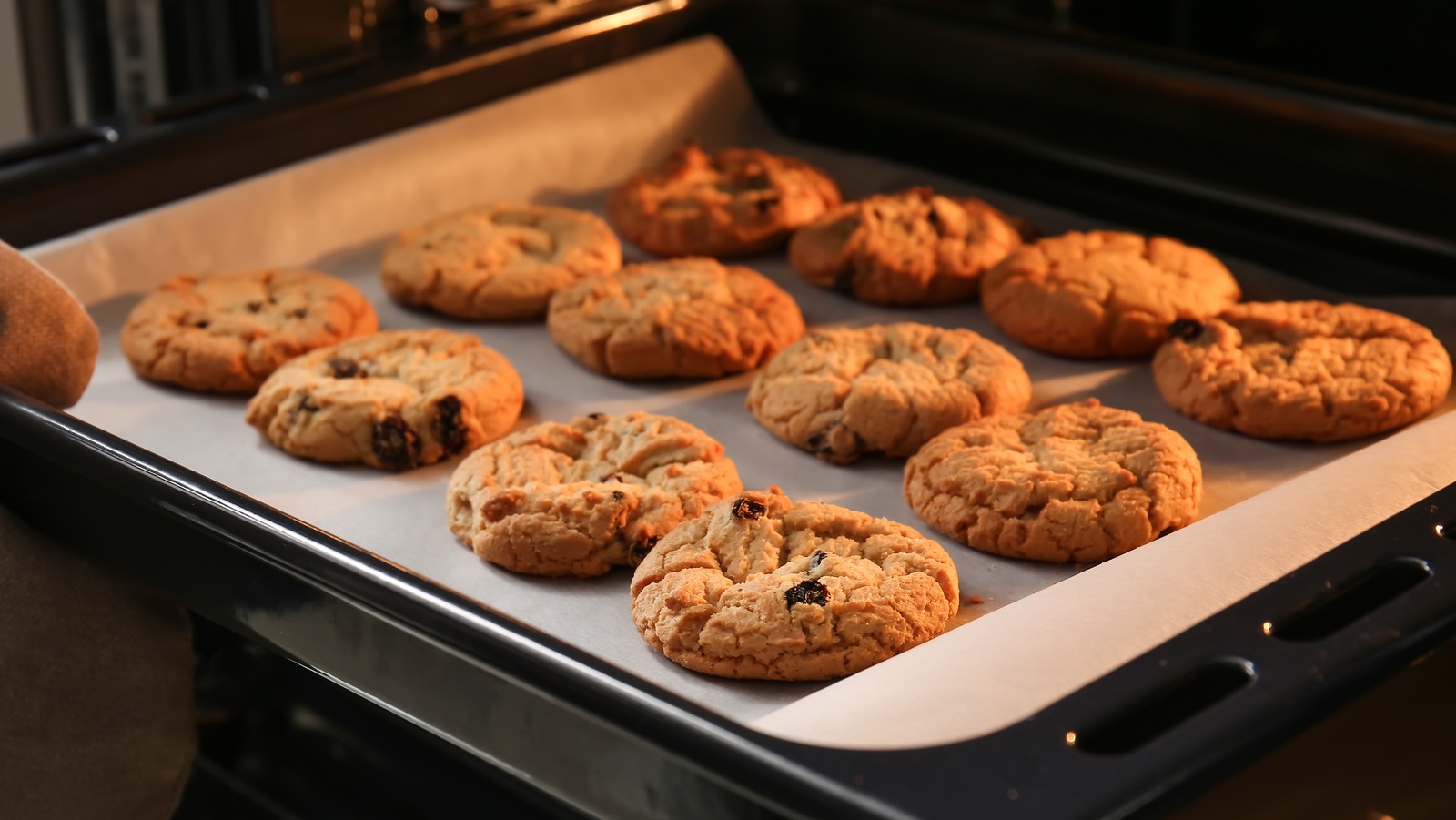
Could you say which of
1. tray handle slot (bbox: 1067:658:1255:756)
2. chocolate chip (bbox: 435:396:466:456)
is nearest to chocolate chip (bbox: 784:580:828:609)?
tray handle slot (bbox: 1067:658:1255:756)

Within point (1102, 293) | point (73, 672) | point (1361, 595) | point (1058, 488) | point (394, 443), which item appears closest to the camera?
point (1361, 595)

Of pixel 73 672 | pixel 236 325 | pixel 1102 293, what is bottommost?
pixel 73 672

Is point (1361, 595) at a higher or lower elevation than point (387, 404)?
higher

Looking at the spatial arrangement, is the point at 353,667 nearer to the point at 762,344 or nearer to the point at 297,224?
the point at 762,344

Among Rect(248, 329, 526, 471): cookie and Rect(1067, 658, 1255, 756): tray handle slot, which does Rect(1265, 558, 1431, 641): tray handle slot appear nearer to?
Rect(1067, 658, 1255, 756): tray handle slot

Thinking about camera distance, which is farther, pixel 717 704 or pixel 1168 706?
pixel 717 704

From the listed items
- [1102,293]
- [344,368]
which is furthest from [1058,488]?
[344,368]

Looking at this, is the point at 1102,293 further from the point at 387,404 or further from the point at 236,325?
the point at 236,325
